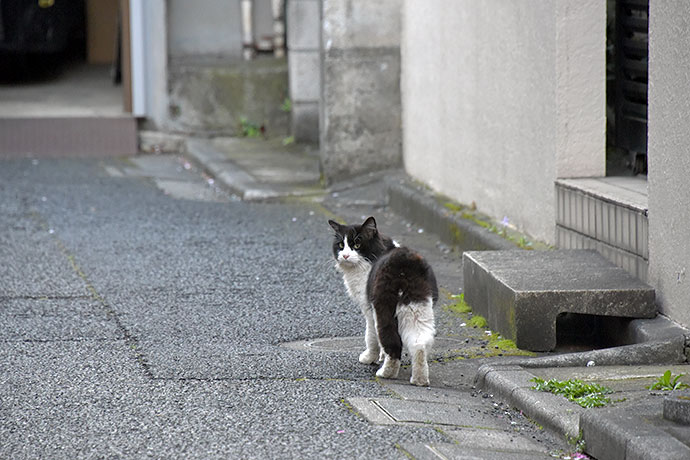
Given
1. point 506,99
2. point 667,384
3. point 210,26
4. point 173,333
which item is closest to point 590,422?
point 667,384

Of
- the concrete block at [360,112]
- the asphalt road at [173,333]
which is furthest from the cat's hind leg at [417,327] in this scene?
the concrete block at [360,112]

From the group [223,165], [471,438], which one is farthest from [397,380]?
[223,165]

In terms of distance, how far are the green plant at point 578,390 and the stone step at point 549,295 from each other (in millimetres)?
723

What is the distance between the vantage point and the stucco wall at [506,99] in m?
6.88

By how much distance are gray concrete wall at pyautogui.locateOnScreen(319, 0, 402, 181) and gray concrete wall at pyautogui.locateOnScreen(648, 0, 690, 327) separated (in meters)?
5.29

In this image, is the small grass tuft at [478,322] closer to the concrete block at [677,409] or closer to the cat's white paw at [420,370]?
the cat's white paw at [420,370]

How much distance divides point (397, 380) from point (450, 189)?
4.36 meters

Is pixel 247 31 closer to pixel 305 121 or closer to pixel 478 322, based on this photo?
pixel 305 121

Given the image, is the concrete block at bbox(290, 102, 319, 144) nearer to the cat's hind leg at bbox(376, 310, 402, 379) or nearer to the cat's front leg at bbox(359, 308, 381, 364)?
the cat's front leg at bbox(359, 308, 381, 364)

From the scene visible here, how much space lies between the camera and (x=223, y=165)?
12398mm

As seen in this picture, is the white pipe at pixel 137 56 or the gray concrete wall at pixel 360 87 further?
the white pipe at pixel 137 56

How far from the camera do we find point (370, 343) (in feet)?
17.6

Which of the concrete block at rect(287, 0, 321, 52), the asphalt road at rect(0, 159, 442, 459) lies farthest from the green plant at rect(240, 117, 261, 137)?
the asphalt road at rect(0, 159, 442, 459)

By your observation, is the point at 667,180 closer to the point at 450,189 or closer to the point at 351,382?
the point at 351,382
